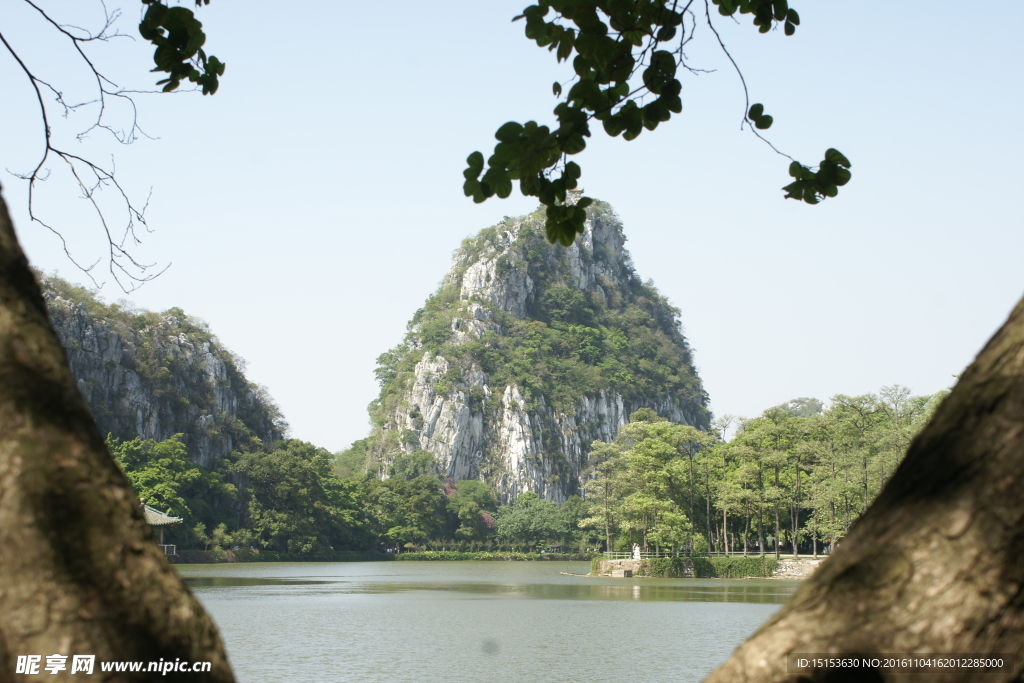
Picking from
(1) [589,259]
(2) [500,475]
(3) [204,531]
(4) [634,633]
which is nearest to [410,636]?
(4) [634,633]

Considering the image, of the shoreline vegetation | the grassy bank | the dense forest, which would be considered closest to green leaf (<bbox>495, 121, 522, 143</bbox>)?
the dense forest

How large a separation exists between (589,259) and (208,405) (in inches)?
2867

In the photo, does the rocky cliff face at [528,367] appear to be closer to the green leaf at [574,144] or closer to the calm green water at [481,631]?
the calm green water at [481,631]

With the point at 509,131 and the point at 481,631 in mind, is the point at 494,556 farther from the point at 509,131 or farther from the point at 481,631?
the point at 509,131

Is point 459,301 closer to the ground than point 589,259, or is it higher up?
closer to the ground

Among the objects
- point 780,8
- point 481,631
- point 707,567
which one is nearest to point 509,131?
point 780,8

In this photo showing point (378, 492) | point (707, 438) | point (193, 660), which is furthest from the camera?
point (378, 492)

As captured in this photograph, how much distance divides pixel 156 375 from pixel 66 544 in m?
67.2

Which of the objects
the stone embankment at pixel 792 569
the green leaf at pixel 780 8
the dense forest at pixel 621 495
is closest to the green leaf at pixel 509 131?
the green leaf at pixel 780 8

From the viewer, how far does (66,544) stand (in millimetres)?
1148

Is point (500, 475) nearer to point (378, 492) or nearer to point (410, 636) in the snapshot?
point (378, 492)

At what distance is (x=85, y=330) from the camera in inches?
2320

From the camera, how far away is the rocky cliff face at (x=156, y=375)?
190ft

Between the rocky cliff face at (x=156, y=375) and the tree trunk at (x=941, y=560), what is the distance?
186 ft
